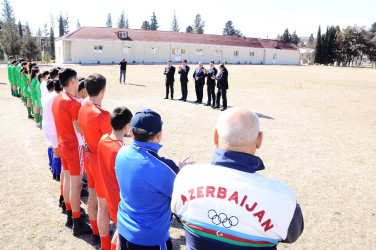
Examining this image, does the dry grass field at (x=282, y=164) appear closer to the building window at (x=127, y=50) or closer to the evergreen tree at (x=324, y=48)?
the building window at (x=127, y=50)

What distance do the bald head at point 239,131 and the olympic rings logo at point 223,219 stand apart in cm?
39

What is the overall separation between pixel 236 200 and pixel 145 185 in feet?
2.78

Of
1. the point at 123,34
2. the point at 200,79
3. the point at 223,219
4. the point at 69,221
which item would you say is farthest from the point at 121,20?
the point at 223,219

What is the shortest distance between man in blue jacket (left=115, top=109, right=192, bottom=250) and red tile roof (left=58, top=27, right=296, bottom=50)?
44.7m

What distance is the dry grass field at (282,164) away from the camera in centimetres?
425

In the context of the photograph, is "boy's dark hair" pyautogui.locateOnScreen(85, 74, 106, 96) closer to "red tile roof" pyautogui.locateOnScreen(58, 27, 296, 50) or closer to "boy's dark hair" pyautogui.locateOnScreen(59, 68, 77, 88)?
"boy's dark hair" pyautogui.locateOnScreen(59, 68, 77, 88)

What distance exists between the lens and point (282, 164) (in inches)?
271

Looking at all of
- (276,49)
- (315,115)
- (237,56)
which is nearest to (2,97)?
(315,115)

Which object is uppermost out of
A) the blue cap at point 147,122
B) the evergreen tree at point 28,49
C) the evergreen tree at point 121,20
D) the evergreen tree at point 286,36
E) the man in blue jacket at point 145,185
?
the evergreen tree at point 121,20

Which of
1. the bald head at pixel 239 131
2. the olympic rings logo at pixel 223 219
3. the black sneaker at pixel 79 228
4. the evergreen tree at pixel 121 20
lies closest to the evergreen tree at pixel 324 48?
the evergreen tree at pixel 121 20

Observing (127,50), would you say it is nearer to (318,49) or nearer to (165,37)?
(165,37)

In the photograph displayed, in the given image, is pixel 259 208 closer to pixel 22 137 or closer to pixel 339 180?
pixel 339 180

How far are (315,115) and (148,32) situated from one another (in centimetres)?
4458

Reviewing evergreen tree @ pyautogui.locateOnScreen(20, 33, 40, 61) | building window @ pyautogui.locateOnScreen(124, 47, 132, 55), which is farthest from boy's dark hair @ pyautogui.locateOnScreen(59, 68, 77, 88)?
evergreen tree @ pyautogui.locateOnScreen(20, 33, 40, 61)
